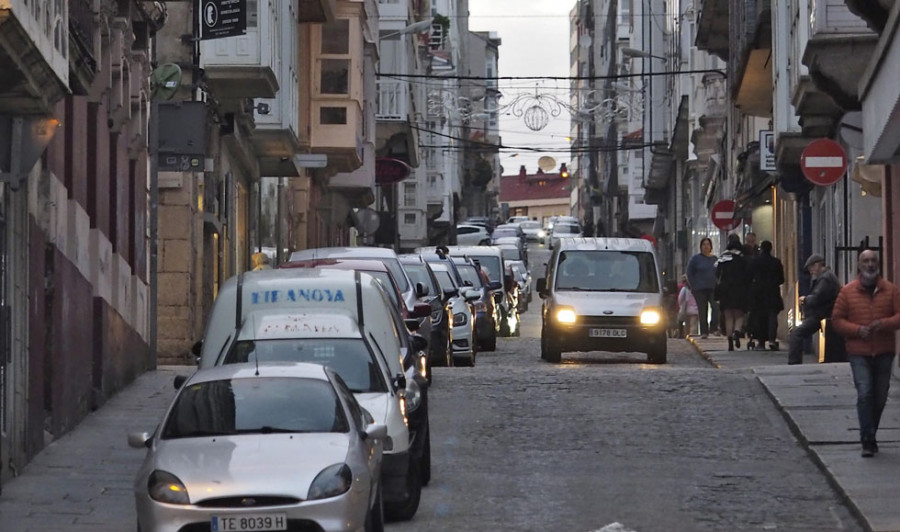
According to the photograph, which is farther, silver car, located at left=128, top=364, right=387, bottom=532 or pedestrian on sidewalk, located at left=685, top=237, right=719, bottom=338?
pedestrian on sidewalk, located at left=685, top=237, right=719, bottom=338

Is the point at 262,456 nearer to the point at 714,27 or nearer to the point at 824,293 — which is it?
the point at 824,293

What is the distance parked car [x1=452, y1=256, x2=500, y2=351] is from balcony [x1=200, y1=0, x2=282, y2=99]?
16.1ft

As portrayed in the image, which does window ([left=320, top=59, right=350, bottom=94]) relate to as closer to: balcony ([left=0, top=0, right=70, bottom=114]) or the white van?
the white van

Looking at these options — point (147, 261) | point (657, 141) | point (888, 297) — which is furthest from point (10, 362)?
point (657, 141)

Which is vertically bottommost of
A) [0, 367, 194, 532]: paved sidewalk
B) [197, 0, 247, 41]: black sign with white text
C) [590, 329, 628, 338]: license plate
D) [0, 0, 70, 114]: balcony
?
[0, 367, 194, 532]: paved sidewalk

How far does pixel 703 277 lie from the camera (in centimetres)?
3594

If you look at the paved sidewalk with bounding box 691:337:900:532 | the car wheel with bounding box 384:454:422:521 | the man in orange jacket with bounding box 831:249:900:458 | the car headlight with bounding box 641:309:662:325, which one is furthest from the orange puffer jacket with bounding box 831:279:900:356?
the car headlight with bounding box 641:309:662:325

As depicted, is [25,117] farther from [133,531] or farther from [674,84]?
[674,84]


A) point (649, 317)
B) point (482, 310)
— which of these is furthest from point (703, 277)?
point (649, 317)

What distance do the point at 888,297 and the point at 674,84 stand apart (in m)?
51.5

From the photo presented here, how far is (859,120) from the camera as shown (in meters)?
24.0

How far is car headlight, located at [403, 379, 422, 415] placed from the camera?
Result: 13890 mm

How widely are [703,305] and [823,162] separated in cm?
1252

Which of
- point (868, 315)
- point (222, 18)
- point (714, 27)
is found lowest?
point (868, 315)
